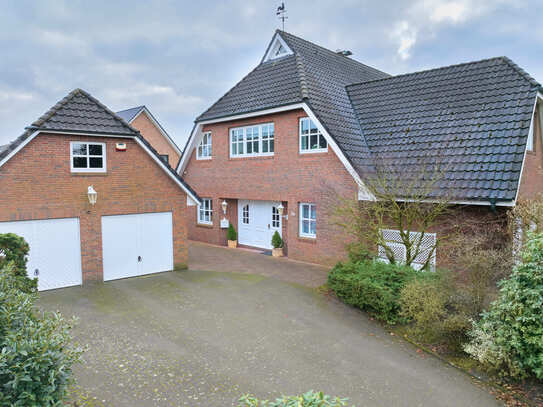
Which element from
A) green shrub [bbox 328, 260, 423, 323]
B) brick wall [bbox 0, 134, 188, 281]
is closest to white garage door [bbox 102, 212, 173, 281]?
brick wall [bbox 0, 134, 188, 281]

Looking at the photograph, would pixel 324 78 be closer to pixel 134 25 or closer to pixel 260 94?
pixel 260 94

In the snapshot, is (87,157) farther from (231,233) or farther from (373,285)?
(373,285)

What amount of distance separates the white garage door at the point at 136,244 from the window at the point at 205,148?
6782 mm

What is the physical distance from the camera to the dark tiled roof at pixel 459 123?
11.1 metres

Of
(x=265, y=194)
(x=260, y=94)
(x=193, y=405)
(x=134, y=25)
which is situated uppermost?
(x=134, y=25)

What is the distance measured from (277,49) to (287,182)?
23.1ft

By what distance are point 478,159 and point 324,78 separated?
7.78m

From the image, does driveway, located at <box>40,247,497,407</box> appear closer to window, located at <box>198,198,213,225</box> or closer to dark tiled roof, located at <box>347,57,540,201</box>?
dark tiled roof, located at <box>347,57,540,201</box>

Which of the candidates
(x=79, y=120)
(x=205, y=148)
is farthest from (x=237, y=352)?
(x=205, y=148)

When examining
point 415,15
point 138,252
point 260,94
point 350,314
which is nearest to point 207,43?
point 260,94

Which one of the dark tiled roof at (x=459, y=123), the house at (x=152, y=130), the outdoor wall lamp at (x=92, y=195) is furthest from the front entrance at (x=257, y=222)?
the house at (x=152, y=130)

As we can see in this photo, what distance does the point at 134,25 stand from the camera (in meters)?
13.9

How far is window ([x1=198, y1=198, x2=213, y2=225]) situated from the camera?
65.9 ft

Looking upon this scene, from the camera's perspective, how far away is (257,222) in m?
18.2
